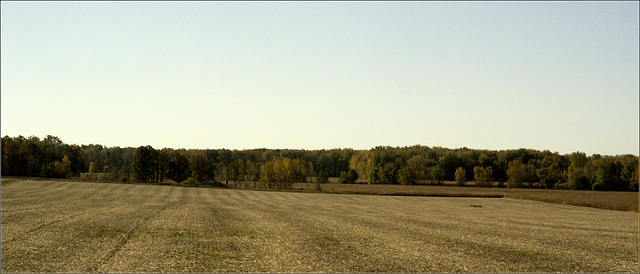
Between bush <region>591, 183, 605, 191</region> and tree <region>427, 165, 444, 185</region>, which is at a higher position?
tree <region>427, 165, 444, 185</region>

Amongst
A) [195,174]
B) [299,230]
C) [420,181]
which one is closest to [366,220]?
[299,230]

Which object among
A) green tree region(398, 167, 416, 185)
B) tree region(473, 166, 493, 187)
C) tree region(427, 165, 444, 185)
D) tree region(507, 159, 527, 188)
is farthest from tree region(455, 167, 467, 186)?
green tree region(398, 167, 416, 185)

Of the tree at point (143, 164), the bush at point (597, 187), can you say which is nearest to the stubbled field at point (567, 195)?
the bush at point (597, 187)

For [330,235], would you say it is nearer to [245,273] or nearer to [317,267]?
[317,267]

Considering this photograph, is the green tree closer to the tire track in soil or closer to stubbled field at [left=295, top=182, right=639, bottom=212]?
stubbled field at [left=295, top=182, right=639, bottom=212]

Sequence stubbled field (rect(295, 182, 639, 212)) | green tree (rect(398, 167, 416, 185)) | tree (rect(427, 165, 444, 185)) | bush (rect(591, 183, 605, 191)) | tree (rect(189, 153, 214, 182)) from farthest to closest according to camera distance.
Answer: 1. tree (rect(427, 165, 444, 185))
2. green tree (rect(398, 167, 416, 185))
3. tree (rect(189, 153, 214, 182))
4. bush (rect(591, 183, 605, 191))
5. stubbled field (rect(295, 182, 639, 212))

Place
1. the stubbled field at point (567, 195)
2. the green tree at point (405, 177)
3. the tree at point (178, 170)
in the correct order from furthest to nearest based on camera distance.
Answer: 1. the green tree at point (405, 177)
2. the tree at point (178, 170)
3. the stubbled field at point (567, 195)

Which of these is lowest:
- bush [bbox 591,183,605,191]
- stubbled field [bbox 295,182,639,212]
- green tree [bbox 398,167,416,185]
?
stubbled field [bbox 295,182,639,212]

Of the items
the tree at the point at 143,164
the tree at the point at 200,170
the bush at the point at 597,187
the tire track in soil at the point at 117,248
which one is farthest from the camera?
the tree at the point at 200,170

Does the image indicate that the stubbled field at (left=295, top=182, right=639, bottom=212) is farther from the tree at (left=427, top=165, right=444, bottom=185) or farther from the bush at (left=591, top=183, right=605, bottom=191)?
the tree at (left=427, top=165, right=444, bottom=185)

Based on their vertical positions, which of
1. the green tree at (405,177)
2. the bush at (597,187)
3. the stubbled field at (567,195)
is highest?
the green tree at (405,177)

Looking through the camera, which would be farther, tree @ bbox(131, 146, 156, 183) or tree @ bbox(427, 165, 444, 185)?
tree @ bbox(427, 165, 444, 185)

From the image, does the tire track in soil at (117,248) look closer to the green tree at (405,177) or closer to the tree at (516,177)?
the tree at (516,177)

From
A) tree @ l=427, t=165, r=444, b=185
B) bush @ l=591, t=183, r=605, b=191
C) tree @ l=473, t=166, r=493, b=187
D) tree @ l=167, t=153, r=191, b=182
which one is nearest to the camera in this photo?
bush @ l=591, t=183, r=605, b=191
